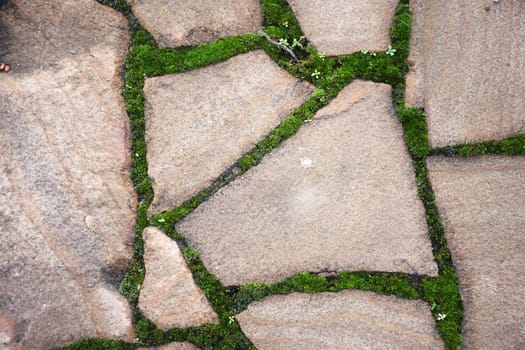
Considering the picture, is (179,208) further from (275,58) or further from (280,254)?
(275,58)

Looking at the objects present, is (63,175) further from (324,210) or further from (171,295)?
(324,210)

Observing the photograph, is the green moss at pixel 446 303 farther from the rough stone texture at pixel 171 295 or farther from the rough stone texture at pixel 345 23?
the rough stone texture at pixel 345 23

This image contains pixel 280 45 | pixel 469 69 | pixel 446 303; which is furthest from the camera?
pixel 280 45

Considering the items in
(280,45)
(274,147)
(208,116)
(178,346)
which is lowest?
(178,346)

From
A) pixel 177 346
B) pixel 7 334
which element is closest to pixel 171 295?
pixel 177 346

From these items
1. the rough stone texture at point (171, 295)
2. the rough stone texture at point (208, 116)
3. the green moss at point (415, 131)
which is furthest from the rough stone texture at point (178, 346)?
the green moss at point (415, 131)

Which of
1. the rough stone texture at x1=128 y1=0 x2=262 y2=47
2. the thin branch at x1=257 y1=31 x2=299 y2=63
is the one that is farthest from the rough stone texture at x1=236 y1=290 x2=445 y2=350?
the rough stone texture at x1=128 y1=0 x2=262 y2=47
